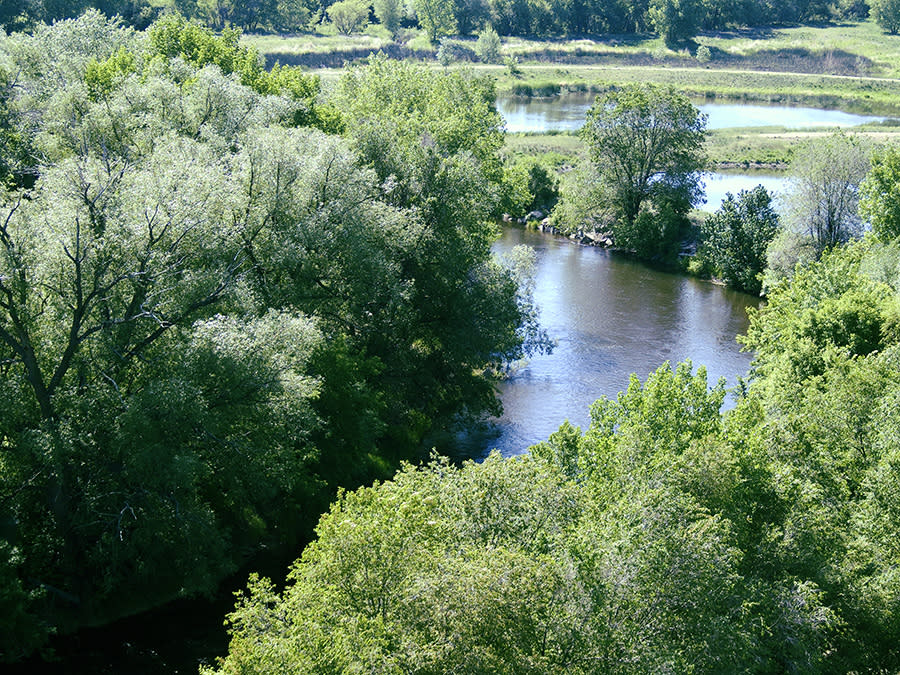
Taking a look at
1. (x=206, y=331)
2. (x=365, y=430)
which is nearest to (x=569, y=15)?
(x=365, y=430)

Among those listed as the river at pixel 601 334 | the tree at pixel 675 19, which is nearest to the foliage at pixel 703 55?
the tree at pixel 675 19

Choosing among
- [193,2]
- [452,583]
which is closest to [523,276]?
[452,583]

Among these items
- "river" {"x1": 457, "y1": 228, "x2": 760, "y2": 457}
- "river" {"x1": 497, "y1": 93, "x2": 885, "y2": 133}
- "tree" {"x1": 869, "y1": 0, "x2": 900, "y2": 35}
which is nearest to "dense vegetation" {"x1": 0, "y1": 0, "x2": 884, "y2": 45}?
"tree" {"x1": 869, "y1": 0, "x2": 900, "y2": 35}

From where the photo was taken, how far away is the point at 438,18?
6767 inches

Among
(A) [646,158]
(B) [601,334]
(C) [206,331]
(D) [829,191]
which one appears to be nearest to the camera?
(C) [206,331]

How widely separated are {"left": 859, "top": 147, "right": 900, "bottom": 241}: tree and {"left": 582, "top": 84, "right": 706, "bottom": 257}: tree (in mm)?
20385

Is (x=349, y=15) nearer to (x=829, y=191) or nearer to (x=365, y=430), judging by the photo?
(x=829, y=191)

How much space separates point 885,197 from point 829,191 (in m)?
8.87

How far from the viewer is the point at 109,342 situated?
2961 cm

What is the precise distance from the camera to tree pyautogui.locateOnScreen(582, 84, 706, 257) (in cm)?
7619

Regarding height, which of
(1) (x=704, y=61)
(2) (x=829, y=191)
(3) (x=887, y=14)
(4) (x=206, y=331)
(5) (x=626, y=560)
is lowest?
(5) (x=626, y=560)

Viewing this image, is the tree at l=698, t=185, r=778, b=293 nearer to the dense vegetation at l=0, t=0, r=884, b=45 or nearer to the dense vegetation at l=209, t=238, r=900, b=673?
the dense vegetation at l=209, t=238, r=900, b=673

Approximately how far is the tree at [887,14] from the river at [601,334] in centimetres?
14012

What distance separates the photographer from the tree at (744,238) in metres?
68.4
